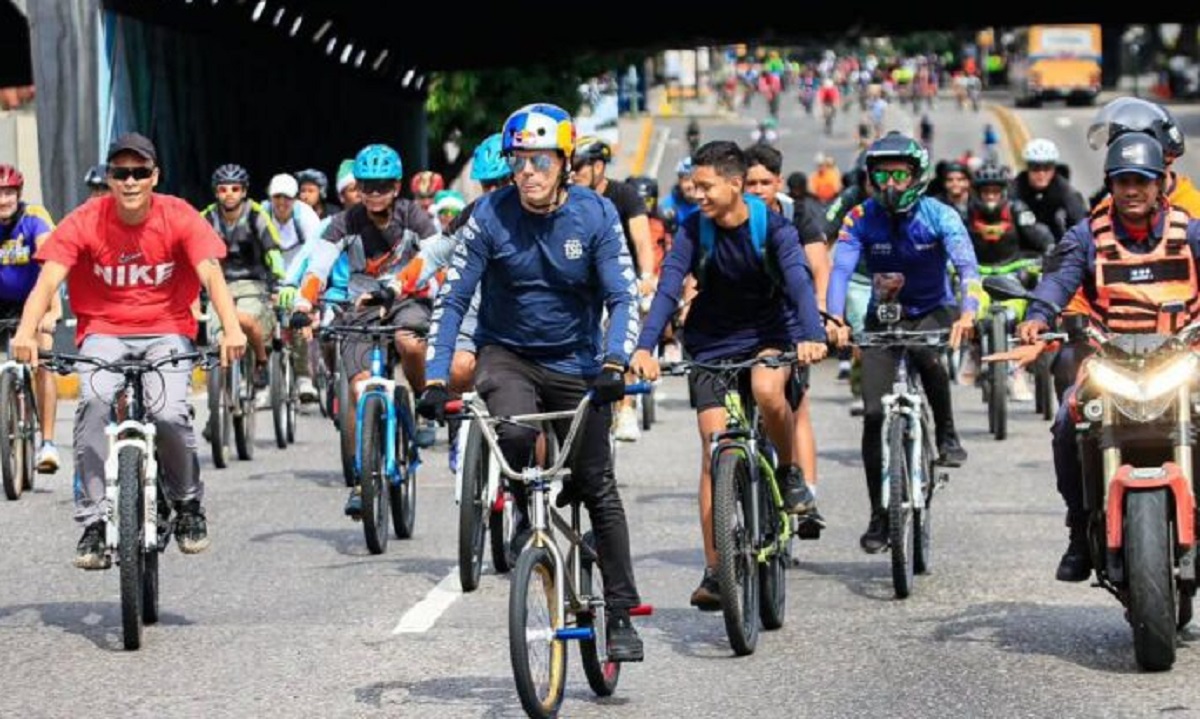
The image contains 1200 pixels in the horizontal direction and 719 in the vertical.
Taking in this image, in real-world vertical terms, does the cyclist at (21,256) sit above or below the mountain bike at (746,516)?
above

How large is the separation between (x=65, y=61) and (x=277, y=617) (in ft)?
49.2

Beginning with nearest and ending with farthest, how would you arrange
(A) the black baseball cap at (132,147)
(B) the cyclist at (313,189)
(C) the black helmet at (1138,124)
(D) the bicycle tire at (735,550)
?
(D) the bicycle tire at (735,550)
(C) the black helmet at (1138,124)
(A) the black baseball cap at (132,147)
(B) the cyclist at (313,189)

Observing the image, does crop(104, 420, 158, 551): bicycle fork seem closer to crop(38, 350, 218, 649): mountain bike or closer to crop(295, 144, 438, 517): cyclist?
crop(38, 350, 218, 649): mountain bike

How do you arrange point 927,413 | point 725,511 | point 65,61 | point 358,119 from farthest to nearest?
point 358,119 → point 65,61 → point 927,413 → point 725,511

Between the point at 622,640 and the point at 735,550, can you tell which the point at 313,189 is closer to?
the point at 735,550

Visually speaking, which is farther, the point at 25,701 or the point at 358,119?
the point at 358,119

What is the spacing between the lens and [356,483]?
14.8 metres

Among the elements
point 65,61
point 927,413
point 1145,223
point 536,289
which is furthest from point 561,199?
point 65,61

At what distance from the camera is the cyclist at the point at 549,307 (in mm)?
9422

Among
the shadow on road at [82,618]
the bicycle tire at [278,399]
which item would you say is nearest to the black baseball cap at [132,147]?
the shadow on road at [82,618]

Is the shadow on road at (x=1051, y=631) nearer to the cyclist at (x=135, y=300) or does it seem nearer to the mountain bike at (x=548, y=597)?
the mountain bike at (x=548, y=597)

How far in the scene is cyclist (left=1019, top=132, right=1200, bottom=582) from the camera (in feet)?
33.2

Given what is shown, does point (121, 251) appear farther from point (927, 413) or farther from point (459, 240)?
point (927, 413)

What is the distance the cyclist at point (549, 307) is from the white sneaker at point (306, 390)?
1036 cm
